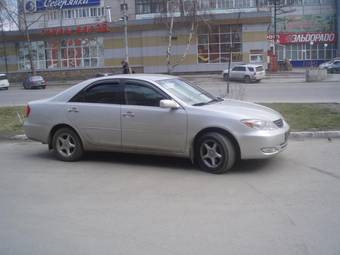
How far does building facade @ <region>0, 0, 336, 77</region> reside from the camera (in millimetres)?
55469

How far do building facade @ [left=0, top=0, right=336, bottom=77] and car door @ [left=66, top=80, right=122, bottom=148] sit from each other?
4516cm

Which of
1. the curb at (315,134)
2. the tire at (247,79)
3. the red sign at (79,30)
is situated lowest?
the tire at (247,79)

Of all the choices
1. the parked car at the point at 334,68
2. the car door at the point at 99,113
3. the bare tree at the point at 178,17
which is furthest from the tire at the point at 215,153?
the parked car at the point at 334,68

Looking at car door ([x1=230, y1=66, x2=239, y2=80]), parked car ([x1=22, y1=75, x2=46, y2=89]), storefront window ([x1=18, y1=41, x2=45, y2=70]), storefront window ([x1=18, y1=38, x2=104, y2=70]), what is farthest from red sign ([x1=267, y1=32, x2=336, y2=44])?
parked car ([x1=22, y1=75, x2=46, y2=89])

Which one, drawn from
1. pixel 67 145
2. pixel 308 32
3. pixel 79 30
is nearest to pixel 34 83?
pixel 79 30

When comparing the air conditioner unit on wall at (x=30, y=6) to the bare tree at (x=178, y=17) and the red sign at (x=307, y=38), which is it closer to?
the bare tree at (x=178, y=17)

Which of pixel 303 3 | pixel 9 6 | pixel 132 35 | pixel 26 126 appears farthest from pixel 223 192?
pixel 303 3

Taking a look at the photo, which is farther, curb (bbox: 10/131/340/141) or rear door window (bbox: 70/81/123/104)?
curb (bbox: 10/131/340/141)

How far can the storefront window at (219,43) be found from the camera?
5578cm

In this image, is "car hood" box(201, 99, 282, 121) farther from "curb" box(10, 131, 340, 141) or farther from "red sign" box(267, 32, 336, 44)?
"red sign" box(267, 32, 336, 44)

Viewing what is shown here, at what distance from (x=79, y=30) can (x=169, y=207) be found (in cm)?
5497

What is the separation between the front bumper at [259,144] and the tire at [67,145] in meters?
2.90

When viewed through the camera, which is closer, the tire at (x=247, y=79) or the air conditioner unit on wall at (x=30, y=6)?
the tire at (x=247, y=79)

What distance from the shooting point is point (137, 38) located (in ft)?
190
